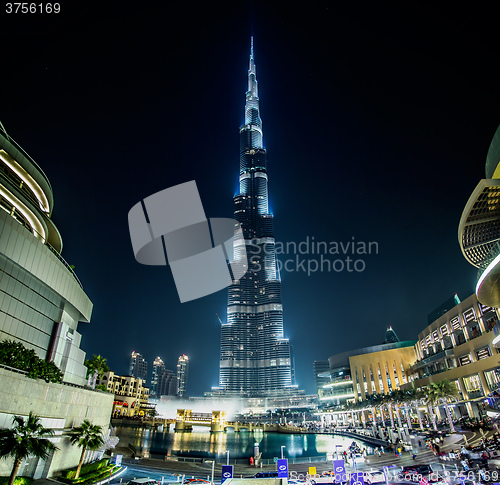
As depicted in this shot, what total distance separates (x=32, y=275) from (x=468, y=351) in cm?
8379

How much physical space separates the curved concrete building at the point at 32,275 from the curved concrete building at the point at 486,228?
43533 millimetres

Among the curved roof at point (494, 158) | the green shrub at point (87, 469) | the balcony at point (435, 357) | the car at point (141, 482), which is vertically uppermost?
the curved roof at point (494, 158)

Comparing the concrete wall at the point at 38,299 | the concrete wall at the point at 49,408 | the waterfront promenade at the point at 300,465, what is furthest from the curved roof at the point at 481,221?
the concrete wall at the point at 38,299

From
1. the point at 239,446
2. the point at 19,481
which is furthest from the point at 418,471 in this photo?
the point at 239,446

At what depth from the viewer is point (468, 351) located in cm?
7425

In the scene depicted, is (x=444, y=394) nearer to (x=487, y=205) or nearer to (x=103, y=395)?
(x=487, y=205)

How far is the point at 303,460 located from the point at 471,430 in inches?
1195

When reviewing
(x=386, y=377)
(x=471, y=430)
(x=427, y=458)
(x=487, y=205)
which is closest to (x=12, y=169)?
(x=487, y=205)

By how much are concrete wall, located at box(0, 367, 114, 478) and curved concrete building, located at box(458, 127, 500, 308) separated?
1622 inches

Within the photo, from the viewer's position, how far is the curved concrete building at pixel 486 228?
27.2 m

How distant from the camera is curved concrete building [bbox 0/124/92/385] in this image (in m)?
35.8

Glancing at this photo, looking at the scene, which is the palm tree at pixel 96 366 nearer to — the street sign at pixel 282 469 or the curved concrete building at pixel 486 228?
the street sign at pixel 282 469

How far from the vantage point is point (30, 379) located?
102 feet

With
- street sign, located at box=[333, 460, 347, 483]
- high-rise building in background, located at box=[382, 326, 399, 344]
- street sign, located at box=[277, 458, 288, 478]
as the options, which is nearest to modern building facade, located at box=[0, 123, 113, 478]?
street sign, located at box=[277, 458, 288, 478]
